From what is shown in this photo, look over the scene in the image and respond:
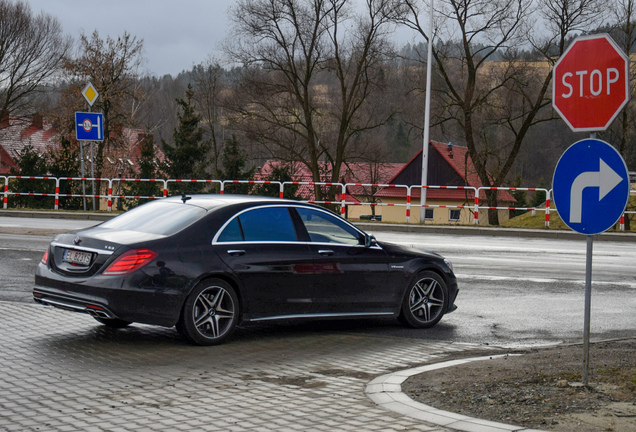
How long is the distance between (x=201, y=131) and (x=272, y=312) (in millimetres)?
41527

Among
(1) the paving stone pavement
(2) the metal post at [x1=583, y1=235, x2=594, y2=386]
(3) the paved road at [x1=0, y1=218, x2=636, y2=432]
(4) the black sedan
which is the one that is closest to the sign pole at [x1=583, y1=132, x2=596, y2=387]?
(2) the metal post at [x1=583, y1=235, x2=594, y2=386]

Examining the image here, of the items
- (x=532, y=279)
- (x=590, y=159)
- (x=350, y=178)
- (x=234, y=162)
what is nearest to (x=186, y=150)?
(x=234, y=162)

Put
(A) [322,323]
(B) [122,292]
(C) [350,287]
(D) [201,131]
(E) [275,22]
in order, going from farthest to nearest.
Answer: (D) [201,131] → (E) [275,22] → (A) [322,323] → (C) [350,287] → (B) [122,292]

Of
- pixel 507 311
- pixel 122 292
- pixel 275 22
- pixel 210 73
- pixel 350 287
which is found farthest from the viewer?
pixel 210 73

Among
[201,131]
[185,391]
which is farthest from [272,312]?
[201,131]

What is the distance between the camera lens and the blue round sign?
19.5ft

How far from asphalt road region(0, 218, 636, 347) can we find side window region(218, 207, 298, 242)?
1.16 m

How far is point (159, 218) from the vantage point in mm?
8453

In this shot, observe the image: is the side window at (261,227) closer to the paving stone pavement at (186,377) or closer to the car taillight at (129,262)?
the car taillight at (129,262)

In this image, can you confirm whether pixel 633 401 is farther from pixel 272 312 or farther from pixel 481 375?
pixel 272 312

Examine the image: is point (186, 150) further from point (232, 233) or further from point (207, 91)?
point (232, 233)

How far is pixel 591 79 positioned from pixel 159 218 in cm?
440

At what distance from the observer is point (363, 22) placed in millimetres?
44344

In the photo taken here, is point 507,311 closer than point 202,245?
No
